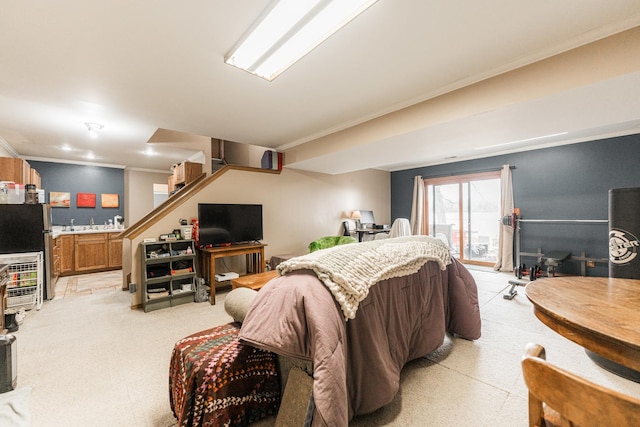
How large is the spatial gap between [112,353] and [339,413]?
239cm

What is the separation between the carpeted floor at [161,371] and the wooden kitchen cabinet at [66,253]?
8.41ft

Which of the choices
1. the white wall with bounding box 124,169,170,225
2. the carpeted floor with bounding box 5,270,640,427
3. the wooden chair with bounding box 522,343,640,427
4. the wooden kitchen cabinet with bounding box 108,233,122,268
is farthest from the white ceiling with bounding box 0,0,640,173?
the white wall with bounding box 124,169,170,225

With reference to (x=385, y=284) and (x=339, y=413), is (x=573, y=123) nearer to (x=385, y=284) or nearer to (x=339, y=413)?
(x=385, y=284)

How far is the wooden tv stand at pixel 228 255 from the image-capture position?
367 cm

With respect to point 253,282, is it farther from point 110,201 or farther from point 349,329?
point 110,201

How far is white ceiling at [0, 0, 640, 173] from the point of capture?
66.0 inches

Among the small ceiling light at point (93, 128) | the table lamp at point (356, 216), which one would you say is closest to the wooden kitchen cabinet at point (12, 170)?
the small ceiling light at point (93, 128)

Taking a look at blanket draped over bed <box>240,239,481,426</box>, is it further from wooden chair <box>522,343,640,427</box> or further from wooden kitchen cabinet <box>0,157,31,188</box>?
wooden kitchen cabinet <box>0,157,31,188</box>

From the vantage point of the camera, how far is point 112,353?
2320 millimetres

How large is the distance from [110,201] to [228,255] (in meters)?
4.61

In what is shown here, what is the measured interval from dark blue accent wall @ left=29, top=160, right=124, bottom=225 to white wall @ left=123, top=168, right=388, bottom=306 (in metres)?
2.80

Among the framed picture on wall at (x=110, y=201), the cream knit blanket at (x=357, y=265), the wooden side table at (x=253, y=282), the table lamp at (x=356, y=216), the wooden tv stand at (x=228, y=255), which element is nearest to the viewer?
the cream knit blanket at (x=357, y=265)

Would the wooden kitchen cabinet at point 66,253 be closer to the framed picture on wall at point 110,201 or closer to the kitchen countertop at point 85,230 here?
the kitchen countertop at point 85,230

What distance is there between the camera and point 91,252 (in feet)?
18.0
